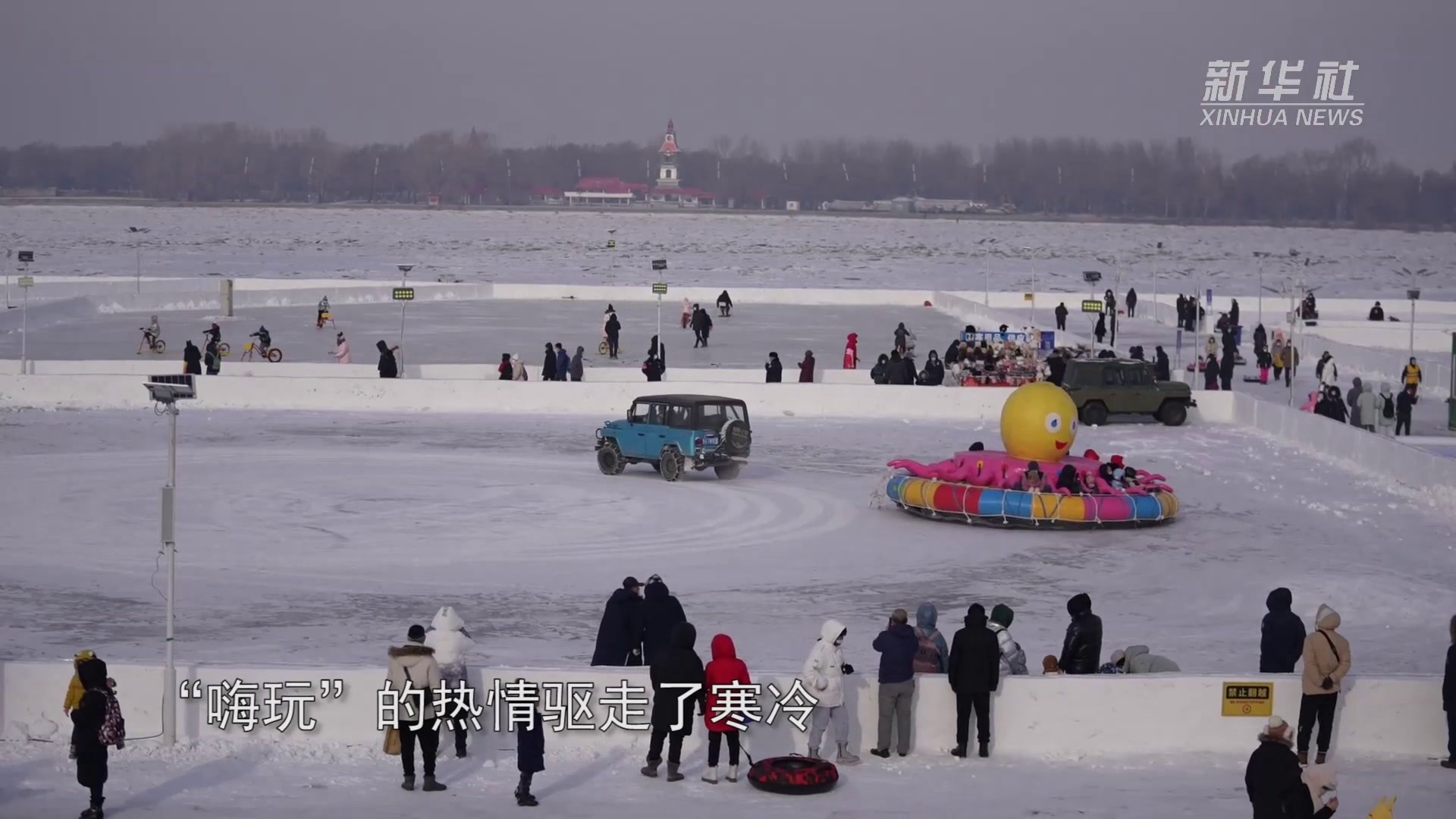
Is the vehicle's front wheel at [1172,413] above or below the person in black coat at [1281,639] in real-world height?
above

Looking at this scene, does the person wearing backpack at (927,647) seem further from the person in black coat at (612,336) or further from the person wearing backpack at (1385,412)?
the person in black coat at (612,336)

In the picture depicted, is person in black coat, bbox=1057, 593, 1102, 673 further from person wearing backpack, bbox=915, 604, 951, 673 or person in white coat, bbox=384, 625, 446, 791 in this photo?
person in white coat, bbox=384, 625, 446, 791

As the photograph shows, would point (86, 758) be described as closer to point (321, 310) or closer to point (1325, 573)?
point (1325, 573)

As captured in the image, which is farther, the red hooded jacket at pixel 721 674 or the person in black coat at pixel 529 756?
the red hooded jacket at pixel 721 674

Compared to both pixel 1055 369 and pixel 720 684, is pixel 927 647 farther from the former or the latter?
pixel 1055 369

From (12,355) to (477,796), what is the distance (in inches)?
1466

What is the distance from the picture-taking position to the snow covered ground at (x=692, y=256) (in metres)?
99.2

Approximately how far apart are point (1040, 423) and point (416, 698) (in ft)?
50.4

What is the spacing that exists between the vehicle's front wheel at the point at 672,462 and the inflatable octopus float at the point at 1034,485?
3817mm

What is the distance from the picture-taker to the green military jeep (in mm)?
36094

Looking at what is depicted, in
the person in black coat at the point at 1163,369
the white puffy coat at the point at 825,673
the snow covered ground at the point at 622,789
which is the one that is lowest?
the snow covered ground at the point at 622,789

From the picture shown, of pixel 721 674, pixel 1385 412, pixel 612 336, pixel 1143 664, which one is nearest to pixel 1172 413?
pixel 1385 412

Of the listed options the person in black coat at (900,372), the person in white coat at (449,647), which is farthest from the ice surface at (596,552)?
the person in black coat at (900,372)

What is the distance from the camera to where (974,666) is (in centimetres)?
1274
